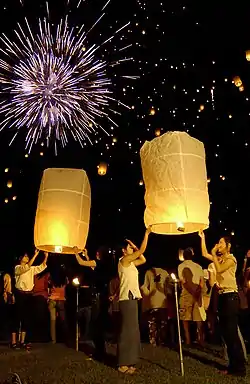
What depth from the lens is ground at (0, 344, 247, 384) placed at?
714 centimetres

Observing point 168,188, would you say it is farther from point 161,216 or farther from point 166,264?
point 166,264

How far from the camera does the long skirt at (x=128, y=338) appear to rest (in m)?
7.73

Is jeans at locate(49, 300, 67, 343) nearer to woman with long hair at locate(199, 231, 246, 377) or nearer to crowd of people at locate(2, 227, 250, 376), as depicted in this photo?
crowd of people at locate(2, 227, 250, 376)

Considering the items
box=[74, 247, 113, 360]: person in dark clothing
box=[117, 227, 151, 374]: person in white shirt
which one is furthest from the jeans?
box=[117, 227, 151, 374]: person in white shirt

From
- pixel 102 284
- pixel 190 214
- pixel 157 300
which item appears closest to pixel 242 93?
pixel 157 300

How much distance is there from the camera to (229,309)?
7.47 metres

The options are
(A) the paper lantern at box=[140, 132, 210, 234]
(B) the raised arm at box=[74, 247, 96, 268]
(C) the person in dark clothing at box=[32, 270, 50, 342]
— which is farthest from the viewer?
(C) the person in dark clothing at box=[32, 270, 50, 342]

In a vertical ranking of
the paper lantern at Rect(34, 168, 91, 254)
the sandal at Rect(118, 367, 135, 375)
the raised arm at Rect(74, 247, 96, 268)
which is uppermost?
the paper lantern at Rect(34, 168, 91, 254)

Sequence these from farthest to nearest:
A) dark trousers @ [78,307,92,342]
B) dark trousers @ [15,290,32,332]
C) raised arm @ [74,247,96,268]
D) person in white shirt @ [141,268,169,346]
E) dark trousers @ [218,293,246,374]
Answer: dark trousers @ [78,307,92,342]
person in white shirt @ [141,268,169,346]
dark trousers @ [15,290,32,332]
raised arm @ [74,247,96,268]
dark trousers @ [218,293,246,374]

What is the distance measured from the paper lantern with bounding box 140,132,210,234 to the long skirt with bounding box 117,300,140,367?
1.28 metres

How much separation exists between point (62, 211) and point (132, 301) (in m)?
1.85

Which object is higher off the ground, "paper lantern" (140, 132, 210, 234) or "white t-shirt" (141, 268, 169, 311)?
"paper lantern" (140, 132, 210, 234)

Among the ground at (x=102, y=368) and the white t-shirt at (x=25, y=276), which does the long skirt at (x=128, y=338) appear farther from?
the white t-shirt at (x=25, y=276)

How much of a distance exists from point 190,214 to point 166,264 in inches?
553
